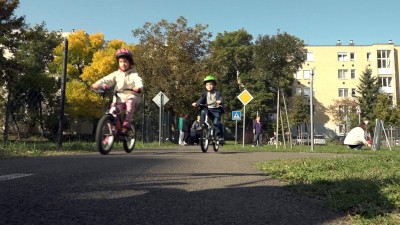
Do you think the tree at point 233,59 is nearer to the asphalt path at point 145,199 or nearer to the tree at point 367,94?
the tree at point 367,94

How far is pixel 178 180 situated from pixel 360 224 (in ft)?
9.42

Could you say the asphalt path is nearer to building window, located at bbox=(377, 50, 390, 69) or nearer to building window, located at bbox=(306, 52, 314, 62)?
building window, located at bbox=(306, 52, 314, 62)

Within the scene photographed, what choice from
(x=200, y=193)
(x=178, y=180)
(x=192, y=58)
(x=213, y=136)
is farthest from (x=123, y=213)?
(x=192, y=58)

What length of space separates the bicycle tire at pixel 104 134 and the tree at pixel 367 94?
211 feet

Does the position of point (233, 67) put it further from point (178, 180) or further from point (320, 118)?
point (178, 180)

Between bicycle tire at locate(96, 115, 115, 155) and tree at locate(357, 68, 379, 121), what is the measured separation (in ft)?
211

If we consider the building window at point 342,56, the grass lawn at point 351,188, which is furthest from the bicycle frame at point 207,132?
the building window at point 342,56

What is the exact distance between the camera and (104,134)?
5.29 metres

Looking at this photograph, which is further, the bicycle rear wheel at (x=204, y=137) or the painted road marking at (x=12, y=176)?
the bicycle rear wheel at (x=204, y=137)

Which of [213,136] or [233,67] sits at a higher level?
[233,67]

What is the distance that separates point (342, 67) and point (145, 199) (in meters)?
78.2

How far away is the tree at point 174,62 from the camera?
108ft

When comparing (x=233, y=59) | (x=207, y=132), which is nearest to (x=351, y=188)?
(x=207, y=132)

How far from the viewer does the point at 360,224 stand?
13.5 feet
